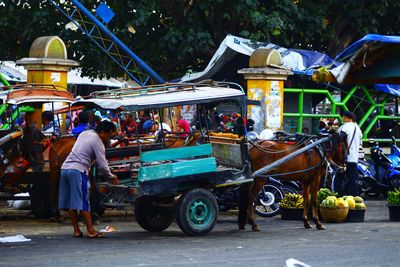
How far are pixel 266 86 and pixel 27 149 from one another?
285 inches

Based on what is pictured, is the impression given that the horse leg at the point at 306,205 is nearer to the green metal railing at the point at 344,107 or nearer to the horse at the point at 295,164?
the horse at the point at 295,164

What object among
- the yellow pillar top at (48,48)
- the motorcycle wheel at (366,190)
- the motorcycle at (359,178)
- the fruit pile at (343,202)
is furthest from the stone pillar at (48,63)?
the motorcycle wheel at (366,190)

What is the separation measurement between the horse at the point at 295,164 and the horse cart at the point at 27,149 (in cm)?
314

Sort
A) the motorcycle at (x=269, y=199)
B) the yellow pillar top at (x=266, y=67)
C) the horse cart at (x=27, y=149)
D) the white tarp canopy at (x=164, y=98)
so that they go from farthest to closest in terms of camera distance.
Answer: the yellow pillar top at (x=266, y=67) < the motorcycle at (x=269, y=199) < the horse cart at (x=27, y=149) < the white tarp canopy at (x=164, y=98)

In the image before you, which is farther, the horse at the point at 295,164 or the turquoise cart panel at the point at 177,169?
the horse at the point at 295,164

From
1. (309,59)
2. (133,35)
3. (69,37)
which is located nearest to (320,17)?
(309,59)

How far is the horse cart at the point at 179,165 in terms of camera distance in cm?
1186

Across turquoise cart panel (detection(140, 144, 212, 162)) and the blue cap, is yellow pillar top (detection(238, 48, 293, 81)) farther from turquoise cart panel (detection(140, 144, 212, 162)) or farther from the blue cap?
turquoise cart panel (detection(140, 144, 212, 162))

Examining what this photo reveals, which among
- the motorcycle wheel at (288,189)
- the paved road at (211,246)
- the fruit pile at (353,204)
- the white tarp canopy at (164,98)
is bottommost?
the paved road at (211,246)

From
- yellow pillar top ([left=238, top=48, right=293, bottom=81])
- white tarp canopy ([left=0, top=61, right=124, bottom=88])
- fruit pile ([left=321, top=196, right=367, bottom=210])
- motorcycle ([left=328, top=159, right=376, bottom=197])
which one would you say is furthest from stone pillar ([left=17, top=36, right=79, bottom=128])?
white tarp canopy ([left=0, top=61, right=124, bottom=88])

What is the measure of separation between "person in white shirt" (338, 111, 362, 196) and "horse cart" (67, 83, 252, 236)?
124 inches

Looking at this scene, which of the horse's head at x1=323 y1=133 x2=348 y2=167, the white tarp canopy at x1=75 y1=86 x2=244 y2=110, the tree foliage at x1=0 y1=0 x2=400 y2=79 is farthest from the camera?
the tree foliage at x1=0 y1=0 x2=400 y2=79

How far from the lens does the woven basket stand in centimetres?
1455

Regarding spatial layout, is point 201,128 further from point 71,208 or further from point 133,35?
point 133,35
